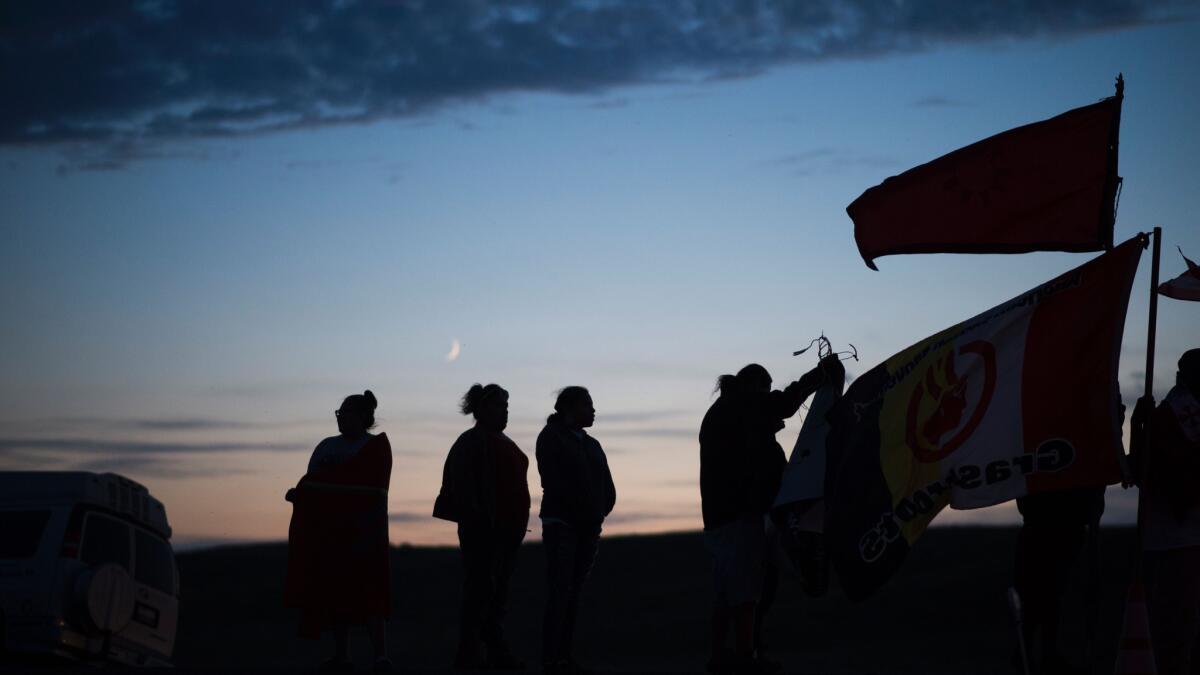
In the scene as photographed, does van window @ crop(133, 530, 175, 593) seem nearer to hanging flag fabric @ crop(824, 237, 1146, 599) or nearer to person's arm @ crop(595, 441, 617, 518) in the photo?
person's arm @ crop(595, 441, 617, 518)

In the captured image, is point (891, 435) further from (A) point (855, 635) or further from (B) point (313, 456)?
(A) point (855, 635)

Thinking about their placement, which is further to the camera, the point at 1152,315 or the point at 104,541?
the point at 104,541

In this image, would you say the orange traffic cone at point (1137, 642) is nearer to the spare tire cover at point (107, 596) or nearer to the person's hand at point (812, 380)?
the person's hand at point (812, 380)

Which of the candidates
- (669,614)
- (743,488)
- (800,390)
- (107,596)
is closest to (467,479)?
(743,488)

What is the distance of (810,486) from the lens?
→ 32.6 ft

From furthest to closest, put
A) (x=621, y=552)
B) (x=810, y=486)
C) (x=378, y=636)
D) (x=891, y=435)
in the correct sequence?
(x=621, y=552) < (x=378, y=636) < (x=810, y=486) < (x=891, y=435)

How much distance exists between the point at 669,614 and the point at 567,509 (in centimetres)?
2290

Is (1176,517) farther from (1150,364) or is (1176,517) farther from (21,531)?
(21,531)

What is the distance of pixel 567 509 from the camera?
11.2m

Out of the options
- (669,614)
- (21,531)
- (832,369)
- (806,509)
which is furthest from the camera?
(669,614)

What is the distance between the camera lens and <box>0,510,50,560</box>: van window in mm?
13344

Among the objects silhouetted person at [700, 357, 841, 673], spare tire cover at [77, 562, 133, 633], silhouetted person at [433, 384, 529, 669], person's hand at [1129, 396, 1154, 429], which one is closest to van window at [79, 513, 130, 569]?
spare tire cover at [77, 562, 133, 633]

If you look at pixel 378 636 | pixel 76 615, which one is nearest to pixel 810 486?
pixel 378 636

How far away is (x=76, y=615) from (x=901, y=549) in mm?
7271
